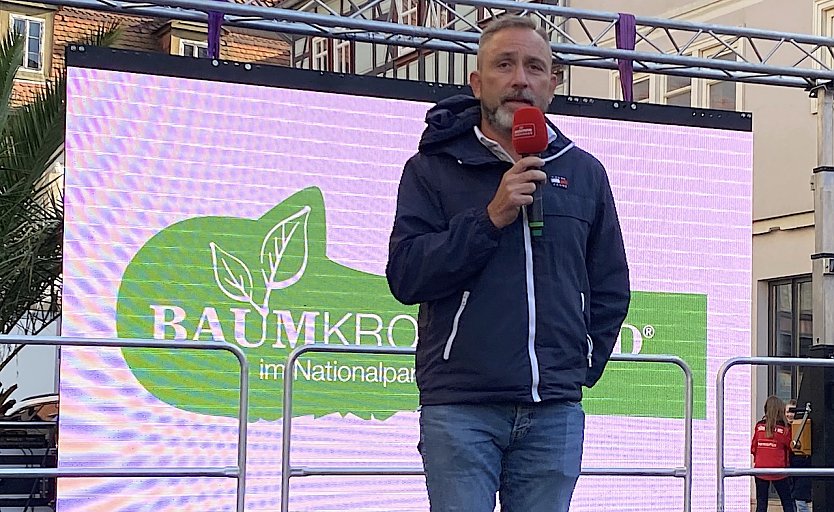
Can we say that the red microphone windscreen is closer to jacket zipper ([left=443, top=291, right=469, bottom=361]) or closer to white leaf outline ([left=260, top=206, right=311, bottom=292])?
jacket zipper ([left=443, top=291, right=469, bottom=361])

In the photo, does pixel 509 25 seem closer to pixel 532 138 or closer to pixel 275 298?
pixel 532 138

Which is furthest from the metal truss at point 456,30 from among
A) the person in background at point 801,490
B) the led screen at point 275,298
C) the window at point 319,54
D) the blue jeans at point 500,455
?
the window at point 319,54

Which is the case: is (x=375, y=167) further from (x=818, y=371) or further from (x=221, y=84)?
(x=818, y=371)

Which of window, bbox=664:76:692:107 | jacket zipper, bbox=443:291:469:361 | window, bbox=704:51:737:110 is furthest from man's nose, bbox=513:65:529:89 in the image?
window, bbox=664:76:692:107

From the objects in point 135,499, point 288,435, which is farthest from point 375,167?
point 288,435

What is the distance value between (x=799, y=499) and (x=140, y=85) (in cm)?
768

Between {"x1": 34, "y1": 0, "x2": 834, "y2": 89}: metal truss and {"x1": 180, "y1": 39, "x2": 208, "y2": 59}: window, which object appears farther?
{"x1": 180, "y1": 39, "x2": 208, "y2": 59}: window

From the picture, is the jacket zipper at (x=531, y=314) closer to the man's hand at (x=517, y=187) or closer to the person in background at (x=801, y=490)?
the man's hand at (x=517, y=187)

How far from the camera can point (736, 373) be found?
9.45 m

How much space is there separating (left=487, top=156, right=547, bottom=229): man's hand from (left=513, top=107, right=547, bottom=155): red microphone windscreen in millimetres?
35

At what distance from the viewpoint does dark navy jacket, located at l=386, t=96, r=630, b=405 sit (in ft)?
9.64

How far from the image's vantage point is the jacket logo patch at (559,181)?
309 centimetres

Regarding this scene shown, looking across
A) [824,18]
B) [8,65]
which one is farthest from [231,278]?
[824,18]

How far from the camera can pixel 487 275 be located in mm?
2984
